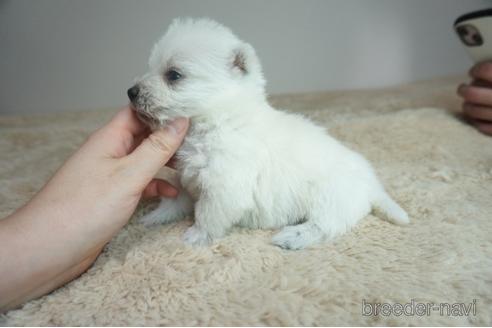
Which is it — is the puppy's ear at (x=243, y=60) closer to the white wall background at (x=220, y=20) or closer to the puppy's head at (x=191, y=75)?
the puppy's head at (x=191, y=75)

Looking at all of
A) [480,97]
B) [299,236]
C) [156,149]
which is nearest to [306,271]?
[299,236]

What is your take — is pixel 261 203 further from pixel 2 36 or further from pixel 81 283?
pixel 2 36

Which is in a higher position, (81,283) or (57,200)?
(57,200)

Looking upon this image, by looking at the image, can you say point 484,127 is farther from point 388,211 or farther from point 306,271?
point 306,271

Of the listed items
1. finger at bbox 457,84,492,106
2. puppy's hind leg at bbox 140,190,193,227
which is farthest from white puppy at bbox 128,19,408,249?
finger at bbox 457,84,492,106

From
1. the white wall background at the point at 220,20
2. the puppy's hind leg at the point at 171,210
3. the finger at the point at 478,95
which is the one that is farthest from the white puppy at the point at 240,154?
the white wall background at the point at 220,20

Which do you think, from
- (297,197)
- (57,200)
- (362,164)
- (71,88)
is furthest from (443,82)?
(57,200)

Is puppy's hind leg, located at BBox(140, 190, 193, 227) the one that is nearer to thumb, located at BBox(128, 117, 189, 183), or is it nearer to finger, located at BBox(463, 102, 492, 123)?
thumb, located at BBox(128, 117, 189, 183)
